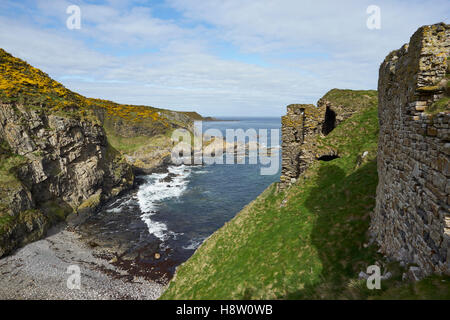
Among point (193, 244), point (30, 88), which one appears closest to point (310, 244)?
point (193, 244)

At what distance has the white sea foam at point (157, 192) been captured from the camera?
45656 millimetres

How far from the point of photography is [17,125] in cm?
4744

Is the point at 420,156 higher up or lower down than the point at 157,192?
higher up

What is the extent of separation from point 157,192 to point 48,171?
24818 mm

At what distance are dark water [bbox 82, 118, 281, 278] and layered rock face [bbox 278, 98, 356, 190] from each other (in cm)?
2231

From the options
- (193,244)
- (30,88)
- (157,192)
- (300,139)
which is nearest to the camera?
(300,139)

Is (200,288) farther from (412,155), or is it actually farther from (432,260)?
(412,155)

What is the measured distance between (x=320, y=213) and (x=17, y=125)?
5738 centimetres

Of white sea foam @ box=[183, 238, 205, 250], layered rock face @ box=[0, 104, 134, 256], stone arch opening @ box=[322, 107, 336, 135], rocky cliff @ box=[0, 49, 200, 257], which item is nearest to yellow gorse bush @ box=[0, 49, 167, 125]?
rocky cliff @ box=[0, 49, 200, 257]

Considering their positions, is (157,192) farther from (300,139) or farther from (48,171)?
(300,139)

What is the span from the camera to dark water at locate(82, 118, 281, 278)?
126 feet

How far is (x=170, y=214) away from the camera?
51531mm

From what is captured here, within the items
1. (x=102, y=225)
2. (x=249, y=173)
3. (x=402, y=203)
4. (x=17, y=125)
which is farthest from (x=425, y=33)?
(x=249, y=173)

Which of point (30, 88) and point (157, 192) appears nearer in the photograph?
point (30, 88)
